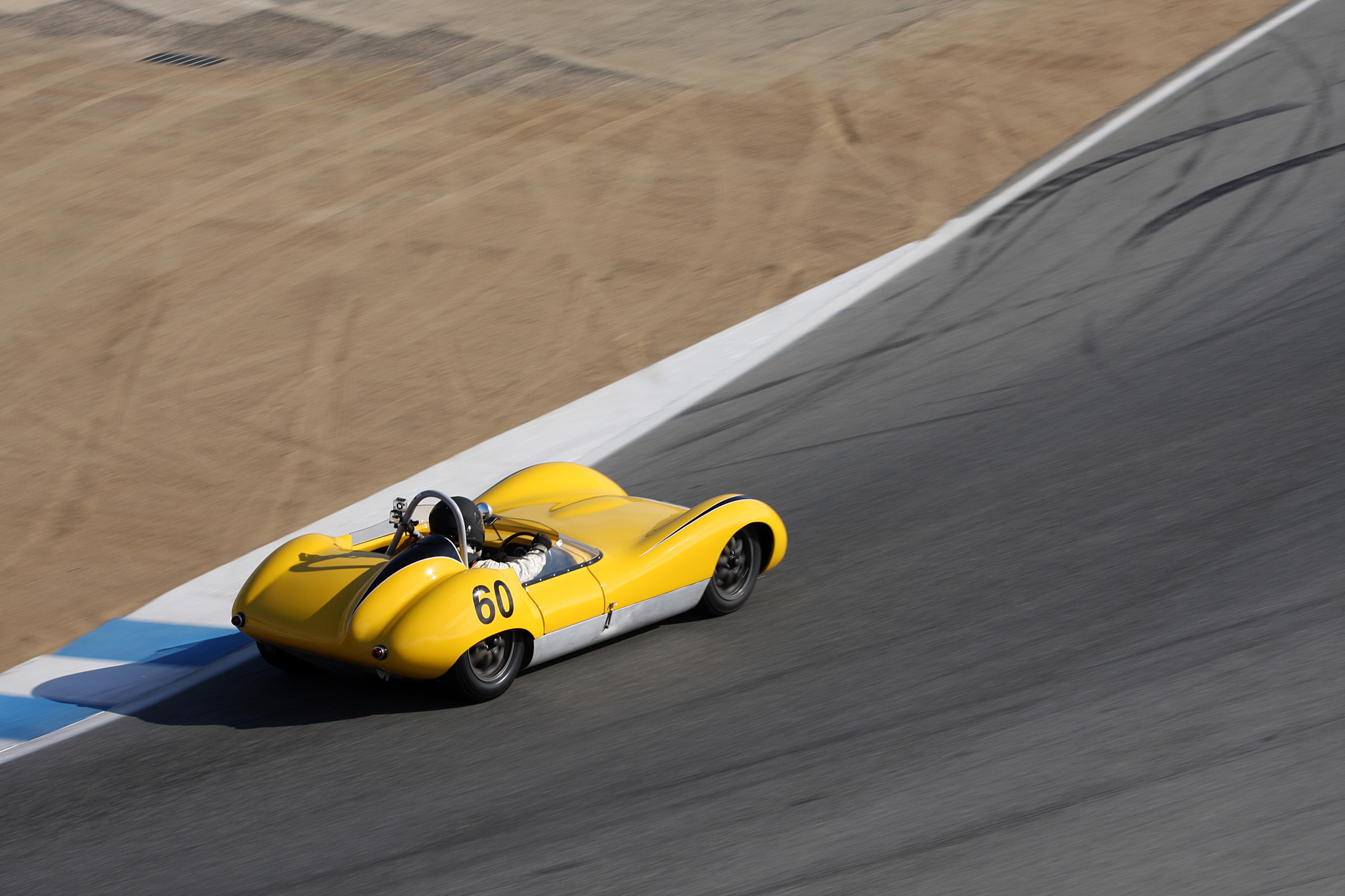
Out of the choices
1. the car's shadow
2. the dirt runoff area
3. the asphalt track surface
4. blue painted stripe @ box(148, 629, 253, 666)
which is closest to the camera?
the asphalt track surface

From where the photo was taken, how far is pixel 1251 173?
12266 mm

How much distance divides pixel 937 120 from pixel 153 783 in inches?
455

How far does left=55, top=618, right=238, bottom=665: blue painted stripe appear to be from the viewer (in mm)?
6949

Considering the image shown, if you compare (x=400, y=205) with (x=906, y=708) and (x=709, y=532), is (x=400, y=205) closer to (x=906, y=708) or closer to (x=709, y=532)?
(x=709, y=532)

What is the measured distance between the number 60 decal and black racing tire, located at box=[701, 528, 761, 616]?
120 centimetres

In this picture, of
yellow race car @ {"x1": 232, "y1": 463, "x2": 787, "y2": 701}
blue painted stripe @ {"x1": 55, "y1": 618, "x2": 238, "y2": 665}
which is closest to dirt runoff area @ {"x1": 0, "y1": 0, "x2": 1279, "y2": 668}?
blue painted stripe @ {"x1": 55, "y1": 618, "x2": 238, "y2": 665}

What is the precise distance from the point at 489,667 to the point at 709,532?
1263mm

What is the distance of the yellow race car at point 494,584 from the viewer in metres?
5.70

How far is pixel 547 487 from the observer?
287 inches

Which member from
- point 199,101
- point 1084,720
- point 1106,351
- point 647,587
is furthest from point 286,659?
point 199,101

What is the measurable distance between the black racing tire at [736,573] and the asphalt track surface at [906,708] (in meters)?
0.08

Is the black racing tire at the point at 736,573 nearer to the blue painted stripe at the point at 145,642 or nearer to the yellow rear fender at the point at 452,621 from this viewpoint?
the yellow rear fender at the point at 452,621

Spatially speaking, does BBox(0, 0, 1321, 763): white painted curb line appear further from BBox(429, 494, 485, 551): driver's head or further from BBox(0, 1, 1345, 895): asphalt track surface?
BBox(429, 494, 485, 551): driver's head

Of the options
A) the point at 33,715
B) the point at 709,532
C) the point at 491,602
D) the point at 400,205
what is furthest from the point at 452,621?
the point at 400,205
